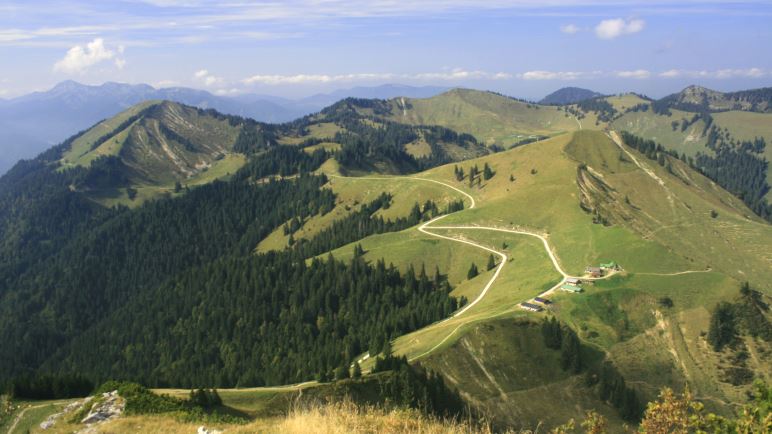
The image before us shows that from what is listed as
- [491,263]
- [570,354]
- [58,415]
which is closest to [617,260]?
[491,263]

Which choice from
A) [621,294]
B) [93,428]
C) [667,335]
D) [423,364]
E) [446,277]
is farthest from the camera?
[446,277]

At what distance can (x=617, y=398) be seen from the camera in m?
79.0

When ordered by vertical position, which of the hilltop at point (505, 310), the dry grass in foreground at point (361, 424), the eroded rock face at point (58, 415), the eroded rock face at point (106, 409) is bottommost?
the hilltop at point (505, 310)

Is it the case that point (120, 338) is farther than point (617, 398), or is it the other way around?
point (120, 338)

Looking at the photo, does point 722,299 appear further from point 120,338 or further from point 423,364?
point 120,338

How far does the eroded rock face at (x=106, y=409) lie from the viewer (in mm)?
37469

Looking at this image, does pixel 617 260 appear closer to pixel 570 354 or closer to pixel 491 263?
pixel 491 263

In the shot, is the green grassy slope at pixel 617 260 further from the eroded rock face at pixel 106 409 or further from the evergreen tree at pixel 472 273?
the eroded rock face at pixel 106 409

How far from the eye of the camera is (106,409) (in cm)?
3859

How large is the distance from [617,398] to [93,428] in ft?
246

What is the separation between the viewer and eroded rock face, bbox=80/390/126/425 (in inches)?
1475

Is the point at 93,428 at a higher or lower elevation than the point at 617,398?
higher

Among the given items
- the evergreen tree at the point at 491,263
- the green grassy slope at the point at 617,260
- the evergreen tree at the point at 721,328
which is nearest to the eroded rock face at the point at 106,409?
the green grassy slope at the point at 617,260

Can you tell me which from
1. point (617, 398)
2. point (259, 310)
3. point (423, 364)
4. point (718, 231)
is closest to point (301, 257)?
point (259, 310)
